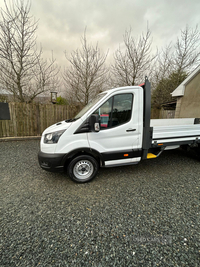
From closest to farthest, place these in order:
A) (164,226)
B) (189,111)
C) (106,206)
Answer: (164,226)
(106,206)
(189,111)

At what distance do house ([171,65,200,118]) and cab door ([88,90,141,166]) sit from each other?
19.4 ft

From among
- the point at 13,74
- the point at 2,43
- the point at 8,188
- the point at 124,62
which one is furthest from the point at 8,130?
the point at 124,62

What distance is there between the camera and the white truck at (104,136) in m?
2.72

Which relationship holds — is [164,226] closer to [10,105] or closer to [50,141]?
[50,141]

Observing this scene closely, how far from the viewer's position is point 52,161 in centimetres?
268

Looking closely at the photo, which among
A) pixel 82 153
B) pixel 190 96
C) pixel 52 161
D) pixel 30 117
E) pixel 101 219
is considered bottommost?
pixel 101 219

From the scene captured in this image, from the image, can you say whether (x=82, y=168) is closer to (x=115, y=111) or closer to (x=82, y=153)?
(x=82, y=153)

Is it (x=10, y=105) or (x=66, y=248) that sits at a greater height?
(x=10, y=105)

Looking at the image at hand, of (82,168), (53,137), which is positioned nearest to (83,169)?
(82,168)

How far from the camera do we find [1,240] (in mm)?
1677

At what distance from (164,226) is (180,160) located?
10.7 feet

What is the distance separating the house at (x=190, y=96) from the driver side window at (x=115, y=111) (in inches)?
237

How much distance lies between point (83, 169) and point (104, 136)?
0.98 meters

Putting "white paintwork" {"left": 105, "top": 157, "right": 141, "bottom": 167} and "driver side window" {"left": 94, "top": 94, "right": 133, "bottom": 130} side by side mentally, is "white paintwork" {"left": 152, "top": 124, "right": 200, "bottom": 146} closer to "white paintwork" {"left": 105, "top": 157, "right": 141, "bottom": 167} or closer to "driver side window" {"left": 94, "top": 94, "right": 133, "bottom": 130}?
"white paintwork" {"left": 105, "top": 157, "right": 141, "bottom": 167}
